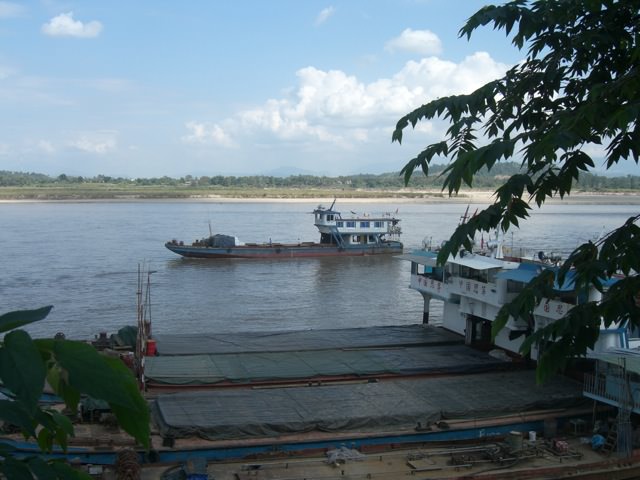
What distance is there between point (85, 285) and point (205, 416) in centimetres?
2303

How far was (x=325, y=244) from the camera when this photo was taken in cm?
4697

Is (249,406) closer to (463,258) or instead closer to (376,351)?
(376,351)

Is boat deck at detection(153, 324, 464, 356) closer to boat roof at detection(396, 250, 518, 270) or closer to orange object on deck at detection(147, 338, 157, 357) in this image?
orange object on deck at detection(147, 338, 157, 357)

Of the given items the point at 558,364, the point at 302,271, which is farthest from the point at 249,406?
the point at 302,271

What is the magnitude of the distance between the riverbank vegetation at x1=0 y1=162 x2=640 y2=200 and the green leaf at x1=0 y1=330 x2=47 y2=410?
96.0 meters

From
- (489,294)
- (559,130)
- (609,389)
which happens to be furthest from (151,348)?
(559,130)

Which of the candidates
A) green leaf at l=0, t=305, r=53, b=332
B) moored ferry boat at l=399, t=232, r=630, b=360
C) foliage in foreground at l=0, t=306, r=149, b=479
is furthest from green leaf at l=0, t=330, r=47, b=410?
moored ferry boat at l=399, t=232, r=630, b=360

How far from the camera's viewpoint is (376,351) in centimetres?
1434

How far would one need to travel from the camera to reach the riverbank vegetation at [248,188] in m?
127

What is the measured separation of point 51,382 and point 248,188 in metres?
160

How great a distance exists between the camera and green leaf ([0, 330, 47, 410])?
1.23 m

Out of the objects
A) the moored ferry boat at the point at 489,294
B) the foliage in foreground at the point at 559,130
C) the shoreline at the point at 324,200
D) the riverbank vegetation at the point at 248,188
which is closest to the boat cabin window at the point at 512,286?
the moored ferry boat at the point at 489,294

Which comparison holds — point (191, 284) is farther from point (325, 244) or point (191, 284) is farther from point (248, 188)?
point (248, 188)

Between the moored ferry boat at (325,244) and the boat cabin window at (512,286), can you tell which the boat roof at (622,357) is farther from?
the moored ferry boat at (325,244)
